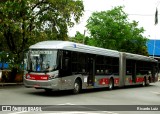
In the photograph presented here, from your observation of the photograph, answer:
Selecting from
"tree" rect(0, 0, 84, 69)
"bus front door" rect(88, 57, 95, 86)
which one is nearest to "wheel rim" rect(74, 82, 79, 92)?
"bus front door" rect(88, 57, 95, 86)

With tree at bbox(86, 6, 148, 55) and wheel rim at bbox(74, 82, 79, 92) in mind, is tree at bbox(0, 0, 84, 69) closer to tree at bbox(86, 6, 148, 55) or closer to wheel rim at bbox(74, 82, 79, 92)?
wheel rim at bbox(74, 82, 79, 92)

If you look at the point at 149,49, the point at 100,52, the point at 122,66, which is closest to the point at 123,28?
the point at 149,49

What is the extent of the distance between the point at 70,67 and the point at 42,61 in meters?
1.80

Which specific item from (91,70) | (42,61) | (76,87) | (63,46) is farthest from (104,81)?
(42,61)

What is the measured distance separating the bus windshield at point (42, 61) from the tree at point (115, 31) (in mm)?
35646

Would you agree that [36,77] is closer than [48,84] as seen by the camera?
No

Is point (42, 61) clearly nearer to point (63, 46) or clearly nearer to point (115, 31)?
point (63, 46)

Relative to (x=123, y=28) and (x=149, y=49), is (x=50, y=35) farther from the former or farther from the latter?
(x=149, y=49)

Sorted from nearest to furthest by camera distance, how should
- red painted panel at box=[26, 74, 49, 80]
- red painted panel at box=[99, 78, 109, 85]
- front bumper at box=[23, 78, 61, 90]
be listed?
front bumper at box=[23, 78, 61, 90]
red painted panel at box=[26, 74, 49, 80]
red painted panel at box=[99, 78, 109, 85]

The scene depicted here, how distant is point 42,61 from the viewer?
20125 mm

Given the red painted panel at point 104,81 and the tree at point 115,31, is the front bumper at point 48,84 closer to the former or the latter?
the red painted panel at point 104,81

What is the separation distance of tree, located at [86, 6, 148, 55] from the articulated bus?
26.6 metres

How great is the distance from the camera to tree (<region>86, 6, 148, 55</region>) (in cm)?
5603

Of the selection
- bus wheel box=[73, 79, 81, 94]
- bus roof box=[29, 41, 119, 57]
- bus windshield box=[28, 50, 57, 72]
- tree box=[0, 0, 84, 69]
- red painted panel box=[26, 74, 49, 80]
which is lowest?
bus wheel box=[73, 79, 81, 94]
